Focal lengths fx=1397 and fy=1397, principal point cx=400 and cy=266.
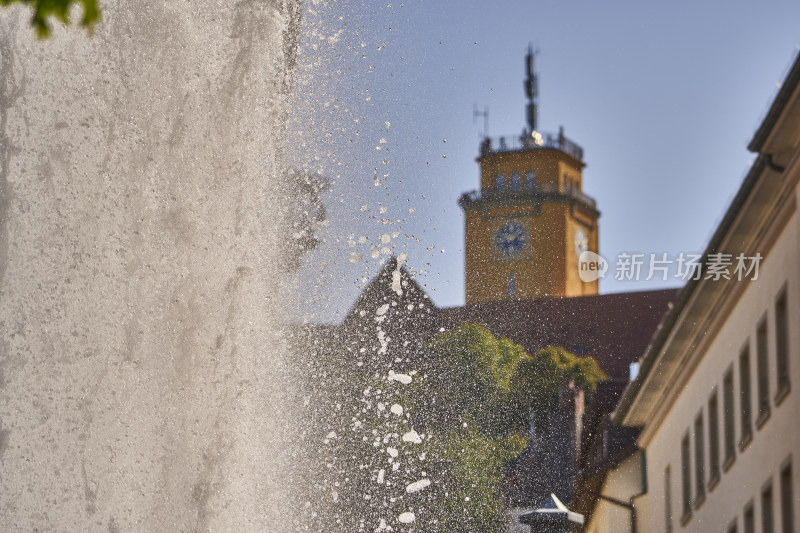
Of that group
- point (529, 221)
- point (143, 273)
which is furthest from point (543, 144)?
point (143, 273)

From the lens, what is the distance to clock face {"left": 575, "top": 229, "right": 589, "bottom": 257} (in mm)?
18138

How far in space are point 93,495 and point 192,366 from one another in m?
1.23

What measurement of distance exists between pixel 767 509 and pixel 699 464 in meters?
1.56

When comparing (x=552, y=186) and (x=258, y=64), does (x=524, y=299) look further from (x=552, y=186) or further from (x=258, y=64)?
(x=258, y=64)

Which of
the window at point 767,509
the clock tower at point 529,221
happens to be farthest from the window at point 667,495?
the clock tower at point 529,221

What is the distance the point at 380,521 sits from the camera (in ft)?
43.1

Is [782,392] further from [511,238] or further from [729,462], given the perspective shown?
[511,238]

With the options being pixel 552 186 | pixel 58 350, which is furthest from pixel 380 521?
pixel 552 186

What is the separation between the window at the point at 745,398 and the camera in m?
14.9

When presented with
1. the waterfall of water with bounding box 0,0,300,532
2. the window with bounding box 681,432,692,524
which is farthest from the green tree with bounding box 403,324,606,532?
the waterfall of water with bounding box 0,0,300,532

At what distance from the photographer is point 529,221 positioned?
21.7 metres

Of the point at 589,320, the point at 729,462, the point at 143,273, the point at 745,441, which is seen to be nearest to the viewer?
the point at 143,273

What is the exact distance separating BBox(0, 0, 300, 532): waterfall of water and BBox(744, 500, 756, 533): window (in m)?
6.12

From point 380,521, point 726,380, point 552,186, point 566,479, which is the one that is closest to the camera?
point 380,521
